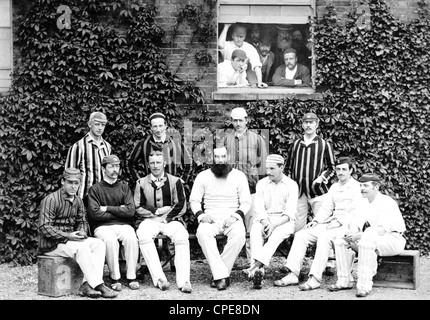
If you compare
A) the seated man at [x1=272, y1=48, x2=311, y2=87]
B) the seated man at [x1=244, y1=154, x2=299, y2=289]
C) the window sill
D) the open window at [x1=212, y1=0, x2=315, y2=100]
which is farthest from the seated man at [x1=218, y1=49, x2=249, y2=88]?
the seated man at [x1=244, y1=154, x2=299, y2=289]

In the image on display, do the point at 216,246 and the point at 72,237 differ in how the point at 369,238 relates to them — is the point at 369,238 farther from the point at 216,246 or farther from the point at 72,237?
the point at 72,237

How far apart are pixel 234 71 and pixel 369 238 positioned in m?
3.66

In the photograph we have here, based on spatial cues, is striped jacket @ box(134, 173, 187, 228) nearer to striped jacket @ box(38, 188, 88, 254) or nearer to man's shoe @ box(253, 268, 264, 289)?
striped jacket @ box(38, 188, 88, 254)

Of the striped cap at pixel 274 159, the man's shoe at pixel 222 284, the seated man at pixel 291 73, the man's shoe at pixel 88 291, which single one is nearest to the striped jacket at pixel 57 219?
the man's shoe at pixel 88 291

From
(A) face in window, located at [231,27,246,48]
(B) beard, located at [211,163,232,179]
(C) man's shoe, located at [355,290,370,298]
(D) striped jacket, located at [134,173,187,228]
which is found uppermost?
(A) face in window, located at [231,27,246,48]

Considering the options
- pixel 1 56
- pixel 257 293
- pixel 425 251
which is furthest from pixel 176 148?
pixel 425 251

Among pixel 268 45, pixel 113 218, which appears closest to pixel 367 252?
pixel 113 218

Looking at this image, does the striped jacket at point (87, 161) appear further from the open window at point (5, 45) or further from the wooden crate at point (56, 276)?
the open window at point (5, 45)

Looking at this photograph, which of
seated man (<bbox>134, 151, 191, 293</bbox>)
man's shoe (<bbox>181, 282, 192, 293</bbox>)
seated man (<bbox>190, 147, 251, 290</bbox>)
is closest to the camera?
man's shoe (<bbox>181, 282, 192, 293</bbox>)

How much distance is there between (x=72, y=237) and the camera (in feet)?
25.1

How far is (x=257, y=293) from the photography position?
7820 millimetres

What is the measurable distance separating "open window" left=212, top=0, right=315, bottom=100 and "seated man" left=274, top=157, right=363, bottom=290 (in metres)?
2.18

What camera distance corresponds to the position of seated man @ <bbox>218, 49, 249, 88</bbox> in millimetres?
10234

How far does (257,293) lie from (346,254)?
114 centimetres
